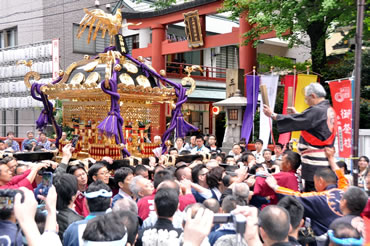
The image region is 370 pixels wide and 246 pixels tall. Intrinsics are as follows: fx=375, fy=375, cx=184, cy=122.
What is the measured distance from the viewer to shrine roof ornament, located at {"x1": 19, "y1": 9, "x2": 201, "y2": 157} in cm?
582

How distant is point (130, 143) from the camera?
6.92 m

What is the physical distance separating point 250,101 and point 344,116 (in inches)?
183

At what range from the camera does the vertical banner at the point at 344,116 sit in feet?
21.6

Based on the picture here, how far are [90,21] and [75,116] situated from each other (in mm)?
1699

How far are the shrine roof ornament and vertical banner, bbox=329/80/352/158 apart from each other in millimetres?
2719

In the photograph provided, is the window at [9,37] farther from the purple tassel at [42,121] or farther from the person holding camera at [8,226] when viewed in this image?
the person holding camera at [8,226]

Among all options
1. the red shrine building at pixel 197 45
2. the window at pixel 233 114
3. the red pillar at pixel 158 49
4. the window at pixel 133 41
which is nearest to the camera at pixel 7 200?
the red shrine building at pixel 197 45

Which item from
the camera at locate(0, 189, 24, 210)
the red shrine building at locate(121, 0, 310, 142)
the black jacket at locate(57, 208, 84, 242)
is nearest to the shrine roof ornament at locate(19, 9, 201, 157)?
the red shrine building at locate(121, 0, 310, 142)

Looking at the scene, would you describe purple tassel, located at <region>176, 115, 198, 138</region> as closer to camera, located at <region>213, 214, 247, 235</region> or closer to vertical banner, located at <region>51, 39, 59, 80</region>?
camera, located at <region>213, 214, 247, 235</region>

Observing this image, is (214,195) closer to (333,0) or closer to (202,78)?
(333,0)

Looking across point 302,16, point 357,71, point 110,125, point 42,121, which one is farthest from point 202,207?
point 302,16

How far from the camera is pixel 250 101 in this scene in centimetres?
1120

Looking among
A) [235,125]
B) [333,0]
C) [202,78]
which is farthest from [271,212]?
[202,78]

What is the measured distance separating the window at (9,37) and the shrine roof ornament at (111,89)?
13.7m
